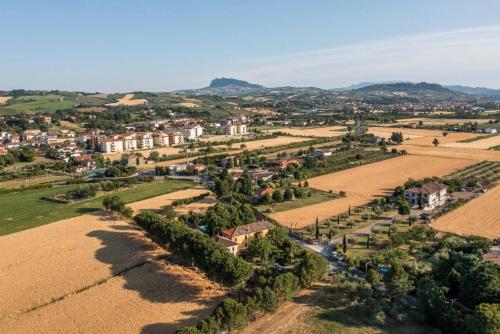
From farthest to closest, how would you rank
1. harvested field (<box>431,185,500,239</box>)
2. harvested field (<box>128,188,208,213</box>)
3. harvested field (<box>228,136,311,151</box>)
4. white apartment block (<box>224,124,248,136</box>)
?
white apartment block (<box>224,124,248,136</box>) < harvested field (<box>228,136,311,151</box>) < harvested field (<box>128,188,208,213</box>) < harvested field (<box>431,185,500,239</box>)

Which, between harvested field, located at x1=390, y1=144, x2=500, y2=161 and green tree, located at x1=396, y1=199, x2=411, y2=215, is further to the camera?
harvested field, located at x1=390, y1=144, x2=500, y2=161

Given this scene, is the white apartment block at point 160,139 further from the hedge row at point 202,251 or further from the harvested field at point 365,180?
the hedge row at point 202,251

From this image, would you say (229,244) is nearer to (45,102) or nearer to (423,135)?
(423,135)

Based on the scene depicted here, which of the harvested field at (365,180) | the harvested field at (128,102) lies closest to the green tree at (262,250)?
the harvested field at (365,180)

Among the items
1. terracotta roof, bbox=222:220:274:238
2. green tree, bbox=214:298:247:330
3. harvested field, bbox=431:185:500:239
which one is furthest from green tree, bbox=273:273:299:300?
harvested field, bbox=431:185:500:239

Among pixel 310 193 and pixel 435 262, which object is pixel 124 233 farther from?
→ pixel 435 262

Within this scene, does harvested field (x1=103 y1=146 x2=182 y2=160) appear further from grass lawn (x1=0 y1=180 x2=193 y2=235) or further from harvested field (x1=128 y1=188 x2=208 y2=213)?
harvested field (x1=128 y1=188 x2=208 y2=213)
